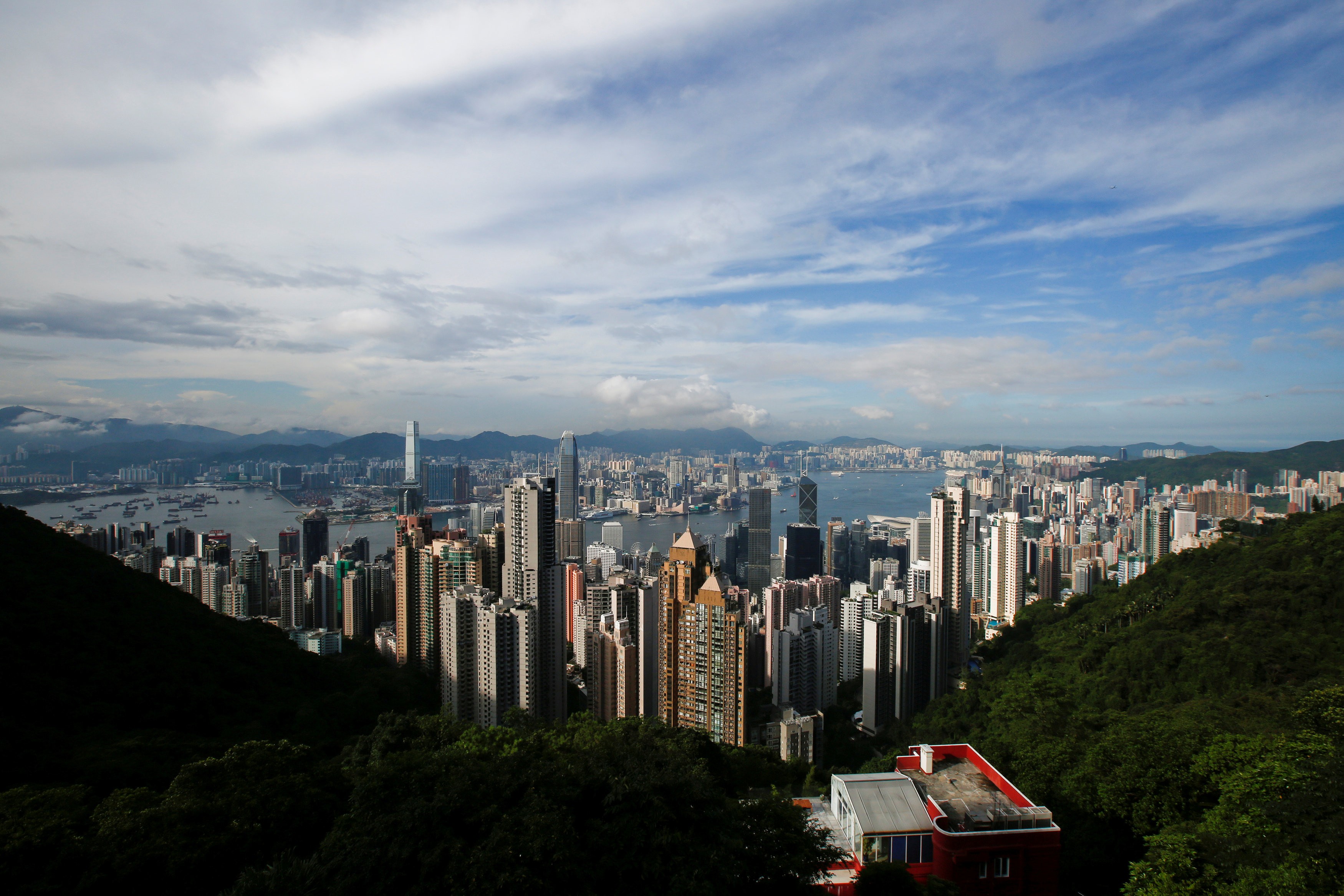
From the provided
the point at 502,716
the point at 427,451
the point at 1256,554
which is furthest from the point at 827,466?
the point at 502,716

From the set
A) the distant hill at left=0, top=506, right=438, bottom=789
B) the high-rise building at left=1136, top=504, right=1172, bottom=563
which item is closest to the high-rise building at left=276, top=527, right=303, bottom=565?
the distant hill at left=0, top=506, right=438, bottom=789

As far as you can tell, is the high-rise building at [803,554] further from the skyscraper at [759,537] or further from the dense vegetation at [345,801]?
the dense vegetation at [345,801]

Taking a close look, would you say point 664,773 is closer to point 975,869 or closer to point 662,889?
point 662,889

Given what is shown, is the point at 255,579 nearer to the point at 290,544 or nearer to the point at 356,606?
the point at 356,606

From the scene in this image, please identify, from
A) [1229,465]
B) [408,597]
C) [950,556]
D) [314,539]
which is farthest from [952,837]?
[1229,465]

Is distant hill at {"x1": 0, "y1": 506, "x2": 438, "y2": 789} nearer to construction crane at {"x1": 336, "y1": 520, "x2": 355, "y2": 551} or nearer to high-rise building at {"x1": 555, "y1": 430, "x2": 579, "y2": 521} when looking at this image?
construction crane at {"x1": 336, "y1": 520, "x2": 355, "y2": 551}
